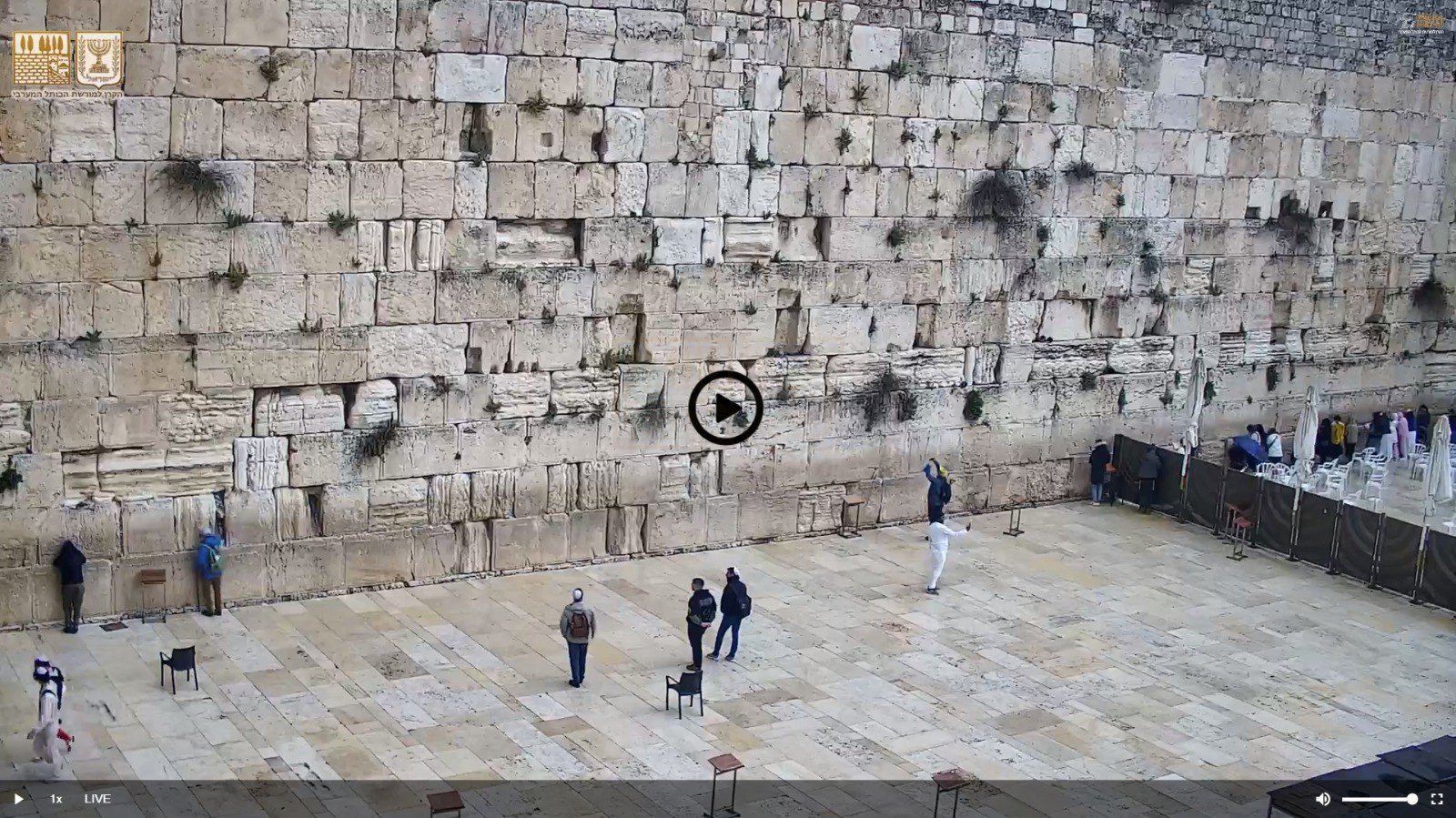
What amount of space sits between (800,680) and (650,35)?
687 centimetres

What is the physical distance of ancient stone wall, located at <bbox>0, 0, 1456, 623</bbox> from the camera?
1476cm

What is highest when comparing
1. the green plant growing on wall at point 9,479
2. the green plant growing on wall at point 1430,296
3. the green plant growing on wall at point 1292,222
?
the green plant growing on wall at point 1292,222

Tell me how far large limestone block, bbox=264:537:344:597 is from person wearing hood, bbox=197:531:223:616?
54 cm

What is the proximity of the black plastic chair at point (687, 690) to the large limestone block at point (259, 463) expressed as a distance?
14.7ft

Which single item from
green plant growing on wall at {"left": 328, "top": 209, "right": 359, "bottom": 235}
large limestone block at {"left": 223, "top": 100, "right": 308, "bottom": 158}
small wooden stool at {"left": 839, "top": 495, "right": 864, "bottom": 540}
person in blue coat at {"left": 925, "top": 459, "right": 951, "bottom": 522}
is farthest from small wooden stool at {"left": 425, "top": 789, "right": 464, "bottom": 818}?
small wooden stool at {"left": 839, "top": 495, "right": 864, "bottom": 540}

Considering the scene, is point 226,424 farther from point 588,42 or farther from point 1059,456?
point 1059,456

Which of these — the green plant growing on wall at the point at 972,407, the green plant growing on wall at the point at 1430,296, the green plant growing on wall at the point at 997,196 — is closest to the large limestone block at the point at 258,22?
the green plant growing on wall at the point at 997,196

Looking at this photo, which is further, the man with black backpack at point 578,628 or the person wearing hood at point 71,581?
the person wearing hood at point 71,581

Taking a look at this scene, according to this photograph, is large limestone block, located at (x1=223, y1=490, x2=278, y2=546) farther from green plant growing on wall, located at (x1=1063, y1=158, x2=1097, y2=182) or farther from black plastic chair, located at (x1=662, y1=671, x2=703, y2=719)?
green plant growing on wall, located at (x1=1063, y1=158, x2=1097, y2=182)

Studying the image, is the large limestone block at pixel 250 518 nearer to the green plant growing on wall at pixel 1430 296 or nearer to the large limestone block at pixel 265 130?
the large limestone block at pixel 265 130

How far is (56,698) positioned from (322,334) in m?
4.90

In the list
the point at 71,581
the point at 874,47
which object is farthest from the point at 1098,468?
the point at 71,581

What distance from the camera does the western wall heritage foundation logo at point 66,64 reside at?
13.9 meters

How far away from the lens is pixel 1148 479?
811 inches
